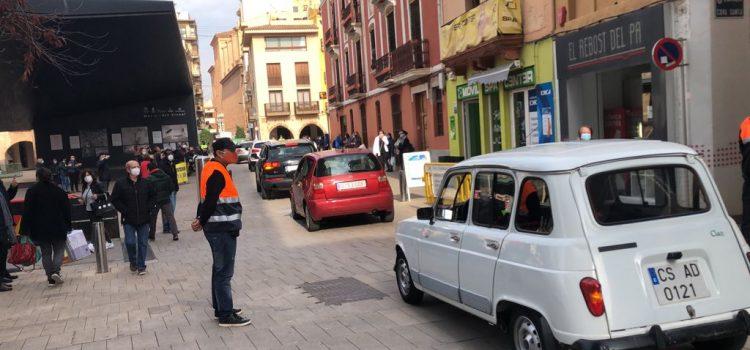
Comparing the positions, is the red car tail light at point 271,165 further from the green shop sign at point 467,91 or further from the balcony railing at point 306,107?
the balcony railing at point 306,107

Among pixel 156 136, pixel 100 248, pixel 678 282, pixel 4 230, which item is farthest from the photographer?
pixel 156 136

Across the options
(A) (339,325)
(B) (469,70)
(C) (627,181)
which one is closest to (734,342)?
(C) (627,181)

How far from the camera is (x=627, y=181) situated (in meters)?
4.04

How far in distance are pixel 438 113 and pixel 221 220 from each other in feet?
60.8

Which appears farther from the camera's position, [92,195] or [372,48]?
[372,48]

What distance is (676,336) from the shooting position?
368cm

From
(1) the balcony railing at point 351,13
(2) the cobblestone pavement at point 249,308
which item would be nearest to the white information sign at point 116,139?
(1) the balcony railing at point 351,13

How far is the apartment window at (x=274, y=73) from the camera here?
67.2m

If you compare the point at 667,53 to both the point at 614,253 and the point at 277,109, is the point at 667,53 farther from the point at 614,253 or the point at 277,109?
the point at 277,109

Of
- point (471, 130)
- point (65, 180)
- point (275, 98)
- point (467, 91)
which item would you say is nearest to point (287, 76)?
point (275, 98)

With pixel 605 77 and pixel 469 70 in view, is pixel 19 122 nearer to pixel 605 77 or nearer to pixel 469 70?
pixel 469 70

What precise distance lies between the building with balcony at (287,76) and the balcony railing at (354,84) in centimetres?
3071

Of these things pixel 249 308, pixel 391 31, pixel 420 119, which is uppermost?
pixel 391 31

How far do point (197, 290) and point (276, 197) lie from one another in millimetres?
11596
